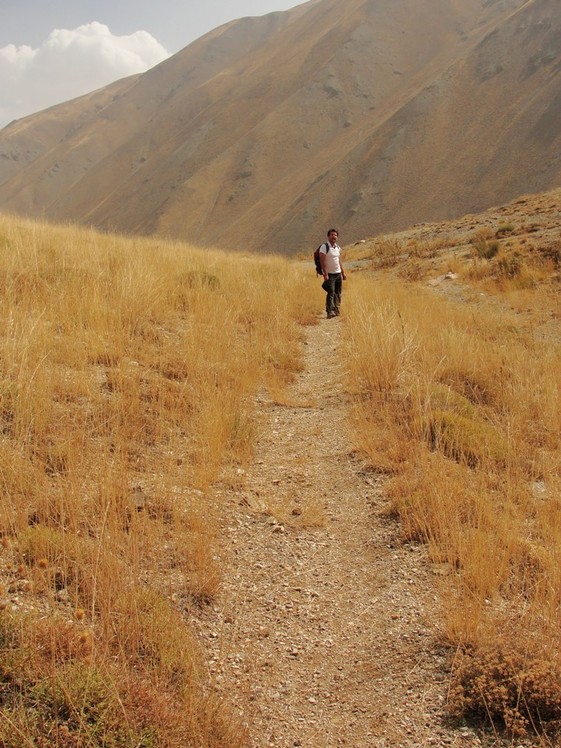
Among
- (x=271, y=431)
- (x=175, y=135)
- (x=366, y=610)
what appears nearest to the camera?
(x=366, y=610)

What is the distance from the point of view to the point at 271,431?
5.07 m

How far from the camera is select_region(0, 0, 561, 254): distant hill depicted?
54.8 m

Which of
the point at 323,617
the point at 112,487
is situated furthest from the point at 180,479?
the point at 323,617

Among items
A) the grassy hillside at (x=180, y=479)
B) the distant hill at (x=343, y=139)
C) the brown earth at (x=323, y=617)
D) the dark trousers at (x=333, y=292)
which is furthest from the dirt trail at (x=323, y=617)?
the distant hill at (x=343, y=139)

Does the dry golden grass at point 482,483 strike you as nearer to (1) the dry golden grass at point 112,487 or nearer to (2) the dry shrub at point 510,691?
(2) the dry shrub at point 510,691

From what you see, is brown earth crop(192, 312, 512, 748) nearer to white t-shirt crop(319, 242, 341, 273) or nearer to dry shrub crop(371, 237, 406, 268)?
white t-shirt crop(319, 242, 341, 273)

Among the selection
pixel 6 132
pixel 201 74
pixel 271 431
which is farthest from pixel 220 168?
pixel 6 132

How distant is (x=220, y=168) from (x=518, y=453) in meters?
82.3

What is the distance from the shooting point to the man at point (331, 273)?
10.8m

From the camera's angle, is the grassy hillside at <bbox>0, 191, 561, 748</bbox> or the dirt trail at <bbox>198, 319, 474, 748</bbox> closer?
the grassy hillside at <bbox>0, 191, 561, 748</bbox>

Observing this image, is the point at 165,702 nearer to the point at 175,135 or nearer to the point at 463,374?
the point at 463,374

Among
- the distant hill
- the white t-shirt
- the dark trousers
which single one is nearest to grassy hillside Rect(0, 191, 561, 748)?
the dark trousers

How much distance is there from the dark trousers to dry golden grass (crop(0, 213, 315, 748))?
316cm

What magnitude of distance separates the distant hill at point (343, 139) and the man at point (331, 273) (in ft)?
136
